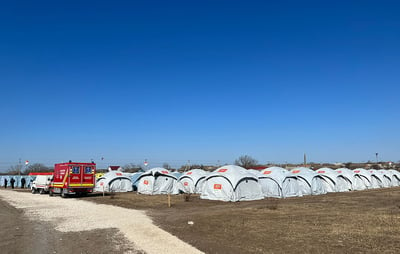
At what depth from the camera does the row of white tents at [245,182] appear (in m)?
25.1

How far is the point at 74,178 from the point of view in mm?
28422

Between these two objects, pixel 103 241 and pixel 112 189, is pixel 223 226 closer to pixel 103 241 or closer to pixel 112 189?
pixel 103 241

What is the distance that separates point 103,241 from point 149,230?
205cm

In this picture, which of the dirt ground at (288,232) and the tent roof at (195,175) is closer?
the dirt ground at (288,232)

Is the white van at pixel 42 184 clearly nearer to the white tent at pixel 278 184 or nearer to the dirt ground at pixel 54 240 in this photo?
the dirt ground at pixel 54 240

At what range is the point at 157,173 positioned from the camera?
32156 mm

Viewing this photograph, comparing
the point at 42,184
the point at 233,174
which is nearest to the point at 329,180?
the point at 233,174

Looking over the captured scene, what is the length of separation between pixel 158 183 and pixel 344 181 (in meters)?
21.7

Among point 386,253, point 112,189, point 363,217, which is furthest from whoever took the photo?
point 112,189

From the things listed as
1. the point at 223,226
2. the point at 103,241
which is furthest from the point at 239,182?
the point at 103,241

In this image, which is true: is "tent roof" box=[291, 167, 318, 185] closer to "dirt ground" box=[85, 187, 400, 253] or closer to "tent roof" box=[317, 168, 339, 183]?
"tent roof" box=[317, 168, 339, 183]

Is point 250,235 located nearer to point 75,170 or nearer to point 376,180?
point 75,170

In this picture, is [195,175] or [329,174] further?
[329,174]

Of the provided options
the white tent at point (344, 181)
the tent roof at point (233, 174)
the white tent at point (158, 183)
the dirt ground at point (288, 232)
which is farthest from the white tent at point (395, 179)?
the dirt ground at point (288, 232)
